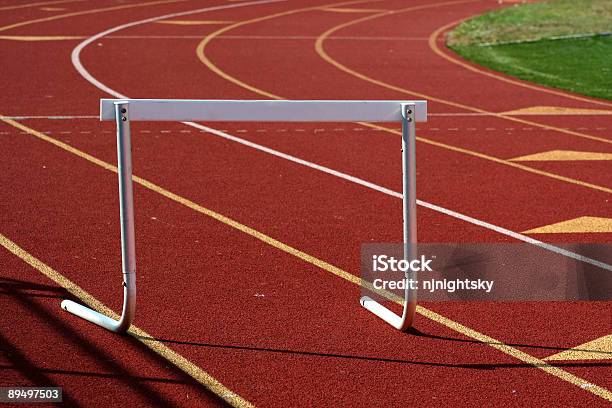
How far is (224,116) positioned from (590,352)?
2121 millimetres

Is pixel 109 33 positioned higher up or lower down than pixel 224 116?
lower down

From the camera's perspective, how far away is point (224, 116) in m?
5.58

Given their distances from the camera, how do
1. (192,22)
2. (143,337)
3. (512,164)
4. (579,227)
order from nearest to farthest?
(143,337) < (579,227) < (512,164) < (192,22)

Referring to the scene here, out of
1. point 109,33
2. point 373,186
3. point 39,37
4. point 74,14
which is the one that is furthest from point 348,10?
point 373,186

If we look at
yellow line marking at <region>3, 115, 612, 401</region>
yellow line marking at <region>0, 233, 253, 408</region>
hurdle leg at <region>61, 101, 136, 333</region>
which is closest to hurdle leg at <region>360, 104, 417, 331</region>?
yellow line marking at <region>3, 115, 612, 401</region>

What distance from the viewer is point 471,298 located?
638 cm

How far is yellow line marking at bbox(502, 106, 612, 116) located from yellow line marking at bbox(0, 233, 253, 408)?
22.4 ft

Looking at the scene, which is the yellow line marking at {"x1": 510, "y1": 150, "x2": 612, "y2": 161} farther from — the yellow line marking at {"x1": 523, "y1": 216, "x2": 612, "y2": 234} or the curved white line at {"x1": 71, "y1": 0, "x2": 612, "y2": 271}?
the yellow line marking at {"x1": 523, "y1": 216, "x2": 612, "y2": 234}

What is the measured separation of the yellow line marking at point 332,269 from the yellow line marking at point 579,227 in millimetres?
1614

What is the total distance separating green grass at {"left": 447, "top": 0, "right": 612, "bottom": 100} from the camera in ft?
50.0

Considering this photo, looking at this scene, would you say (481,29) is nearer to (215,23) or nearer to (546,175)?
(215,23)

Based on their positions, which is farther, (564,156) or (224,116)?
(564,156)

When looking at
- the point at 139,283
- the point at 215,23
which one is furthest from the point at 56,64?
the point at 139,283

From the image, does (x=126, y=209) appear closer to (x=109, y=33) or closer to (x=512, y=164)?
(x=512, y=164)
